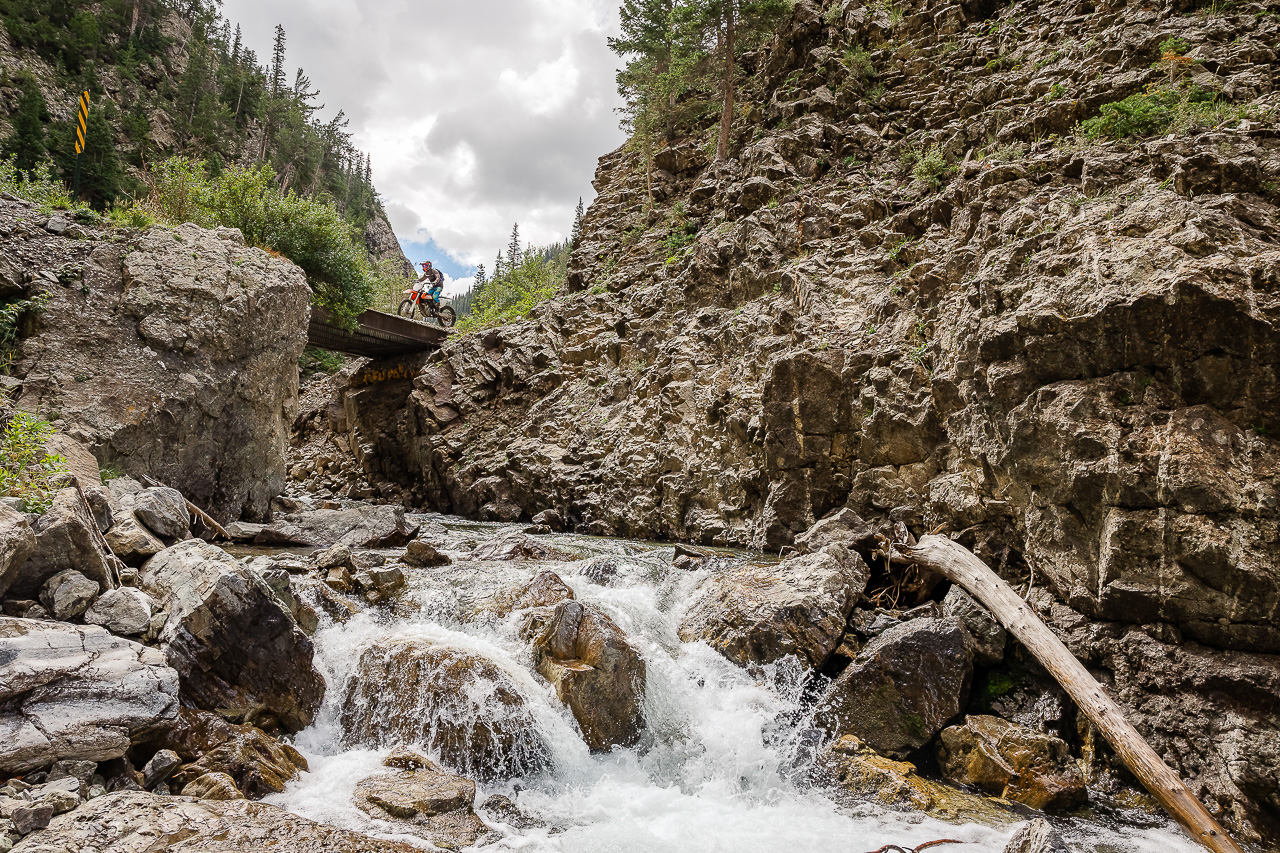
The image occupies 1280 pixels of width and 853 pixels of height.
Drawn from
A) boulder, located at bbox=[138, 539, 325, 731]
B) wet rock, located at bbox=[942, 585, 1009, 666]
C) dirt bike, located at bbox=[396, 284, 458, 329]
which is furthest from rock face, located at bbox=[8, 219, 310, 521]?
wet rock, located at bbox=[942, 585, 1009, 666]

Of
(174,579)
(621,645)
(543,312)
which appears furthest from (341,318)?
(621,645)

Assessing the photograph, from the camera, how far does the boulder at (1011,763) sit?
578 centimetres

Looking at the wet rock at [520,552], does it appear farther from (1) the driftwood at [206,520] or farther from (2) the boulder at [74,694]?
(2) the boulder at [74,694]

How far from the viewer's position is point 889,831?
530 cm

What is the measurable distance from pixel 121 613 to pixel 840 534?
10.3m

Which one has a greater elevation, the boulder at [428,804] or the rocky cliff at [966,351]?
the rocky cliff at [966,351]

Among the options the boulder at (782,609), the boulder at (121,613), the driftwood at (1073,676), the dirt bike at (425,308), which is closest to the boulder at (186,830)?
the boulder at (121,613)

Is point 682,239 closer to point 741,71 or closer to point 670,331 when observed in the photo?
point 670,331

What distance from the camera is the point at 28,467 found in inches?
247

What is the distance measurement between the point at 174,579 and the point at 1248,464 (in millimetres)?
11630

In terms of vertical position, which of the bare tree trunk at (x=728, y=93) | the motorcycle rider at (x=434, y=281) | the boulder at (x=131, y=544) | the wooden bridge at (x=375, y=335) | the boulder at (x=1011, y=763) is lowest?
the boulder at (x=1011, y=763)

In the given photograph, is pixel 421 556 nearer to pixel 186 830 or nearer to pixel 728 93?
pixel 186 830

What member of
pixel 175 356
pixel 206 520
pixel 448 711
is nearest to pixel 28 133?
pixel 175 356

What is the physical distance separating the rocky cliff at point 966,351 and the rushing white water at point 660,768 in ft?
8.35
